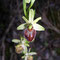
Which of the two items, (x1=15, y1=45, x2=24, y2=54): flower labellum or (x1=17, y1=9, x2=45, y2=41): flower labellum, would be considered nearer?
(x1=17, y1=9, x2=45, y2=41): flower labellum

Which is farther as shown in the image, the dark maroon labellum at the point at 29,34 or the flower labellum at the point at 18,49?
the flower labellum at the point at 18,49

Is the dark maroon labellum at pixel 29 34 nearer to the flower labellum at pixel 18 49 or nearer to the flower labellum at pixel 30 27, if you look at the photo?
the flower labellum at pixel 30 27

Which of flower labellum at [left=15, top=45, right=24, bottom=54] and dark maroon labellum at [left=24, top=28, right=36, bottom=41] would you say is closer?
dark maroon labellum at [left=24, top=28, right=36, bottom=41]

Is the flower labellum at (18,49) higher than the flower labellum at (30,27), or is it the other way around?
the flower labellum at (30,27)

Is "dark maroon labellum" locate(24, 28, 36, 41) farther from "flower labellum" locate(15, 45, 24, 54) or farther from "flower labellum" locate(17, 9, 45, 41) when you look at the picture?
"flower labellum" locate(15, 45, 24, 54)

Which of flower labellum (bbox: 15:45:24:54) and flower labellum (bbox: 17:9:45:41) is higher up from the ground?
flower labellum (bbox: 17:9:45:41)

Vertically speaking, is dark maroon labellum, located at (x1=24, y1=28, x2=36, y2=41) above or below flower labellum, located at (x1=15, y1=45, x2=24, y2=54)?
above

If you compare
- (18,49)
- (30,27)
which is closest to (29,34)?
(30,27)

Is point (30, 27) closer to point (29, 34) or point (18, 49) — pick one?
point (29, 34)

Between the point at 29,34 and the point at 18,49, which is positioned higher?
the point at 29,34

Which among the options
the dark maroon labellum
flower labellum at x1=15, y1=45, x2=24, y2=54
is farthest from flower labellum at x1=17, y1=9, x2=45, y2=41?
flower labellum at x1=15, y1=45, x2=24, y2=54

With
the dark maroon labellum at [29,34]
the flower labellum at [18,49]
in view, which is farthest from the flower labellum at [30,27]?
the flower labellum at [18,49]

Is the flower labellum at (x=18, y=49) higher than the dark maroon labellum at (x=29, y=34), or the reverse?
the dark maroon labellum at (x=29, y=34)
